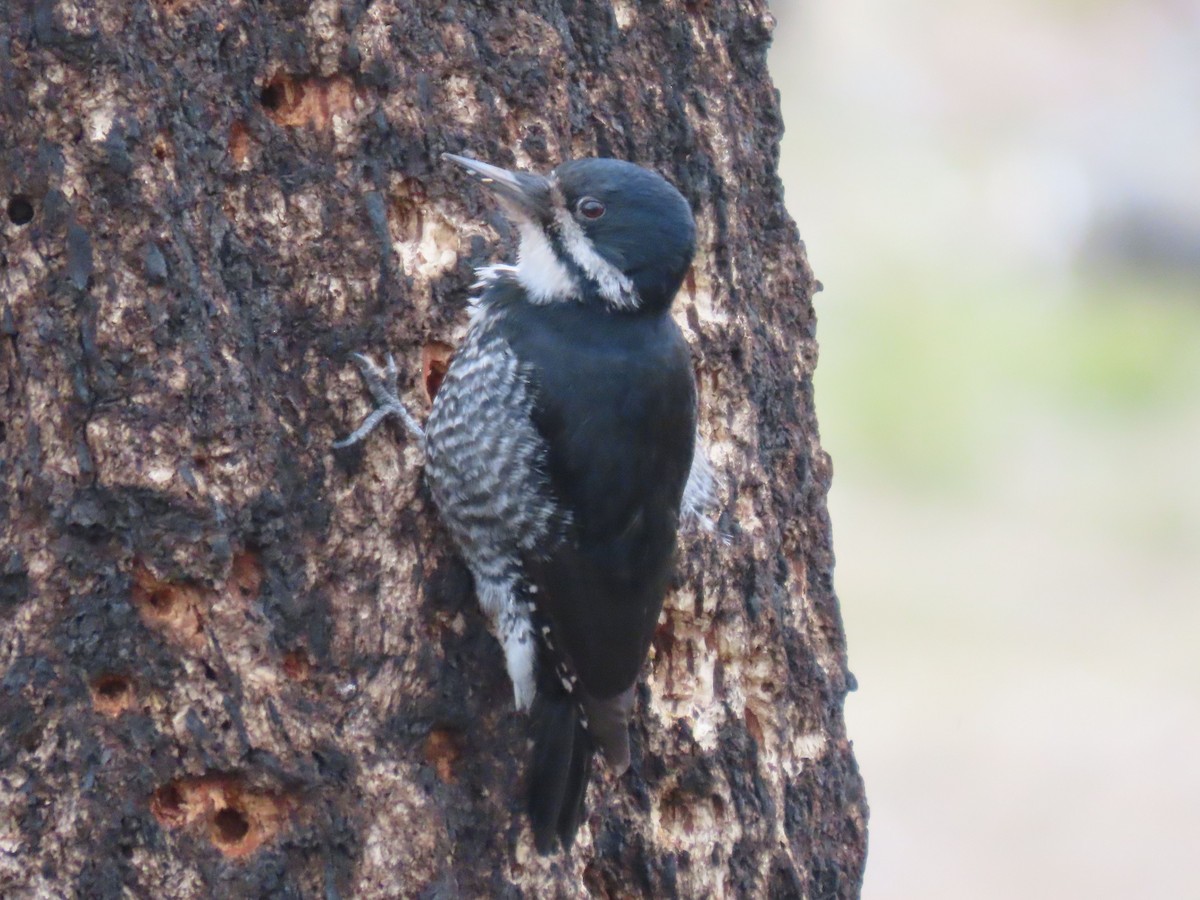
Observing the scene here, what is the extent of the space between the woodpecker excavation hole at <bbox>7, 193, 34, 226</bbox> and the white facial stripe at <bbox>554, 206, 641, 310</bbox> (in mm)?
987

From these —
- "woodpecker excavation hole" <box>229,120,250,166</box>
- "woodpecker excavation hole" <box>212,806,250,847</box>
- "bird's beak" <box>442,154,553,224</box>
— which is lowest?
"woodpecker excavation hole" <box>212,806,250,847</box>

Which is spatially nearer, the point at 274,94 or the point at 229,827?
the point at 229,827

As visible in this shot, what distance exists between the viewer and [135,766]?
2775mm

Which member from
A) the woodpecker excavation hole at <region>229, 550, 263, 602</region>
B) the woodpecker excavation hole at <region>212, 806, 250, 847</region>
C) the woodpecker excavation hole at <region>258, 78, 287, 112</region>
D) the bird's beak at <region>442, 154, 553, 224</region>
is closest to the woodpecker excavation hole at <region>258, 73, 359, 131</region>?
the woodpecker excavation hole at <region>258, 78, 287, 112</region>

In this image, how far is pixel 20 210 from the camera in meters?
2.81

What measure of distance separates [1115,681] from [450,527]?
7152 millimetres

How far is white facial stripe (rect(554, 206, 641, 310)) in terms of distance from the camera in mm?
3268

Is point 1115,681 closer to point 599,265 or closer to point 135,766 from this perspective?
point 599,265

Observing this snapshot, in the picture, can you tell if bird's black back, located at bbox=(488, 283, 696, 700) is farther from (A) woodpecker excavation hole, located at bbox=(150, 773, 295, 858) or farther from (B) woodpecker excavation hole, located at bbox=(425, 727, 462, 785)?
(A) woodpecker excavation hole, located at bbox=(150, 773, 295, 858)

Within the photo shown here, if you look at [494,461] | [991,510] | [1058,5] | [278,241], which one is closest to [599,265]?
[494,461]

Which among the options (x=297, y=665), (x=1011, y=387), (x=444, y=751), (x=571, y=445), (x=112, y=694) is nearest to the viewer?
(x=112, y=694)

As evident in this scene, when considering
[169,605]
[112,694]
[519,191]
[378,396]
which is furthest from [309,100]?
[112,694]

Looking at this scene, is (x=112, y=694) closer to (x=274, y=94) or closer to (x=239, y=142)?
(x=239, y=142)

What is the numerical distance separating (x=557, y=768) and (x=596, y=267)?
1027mm
